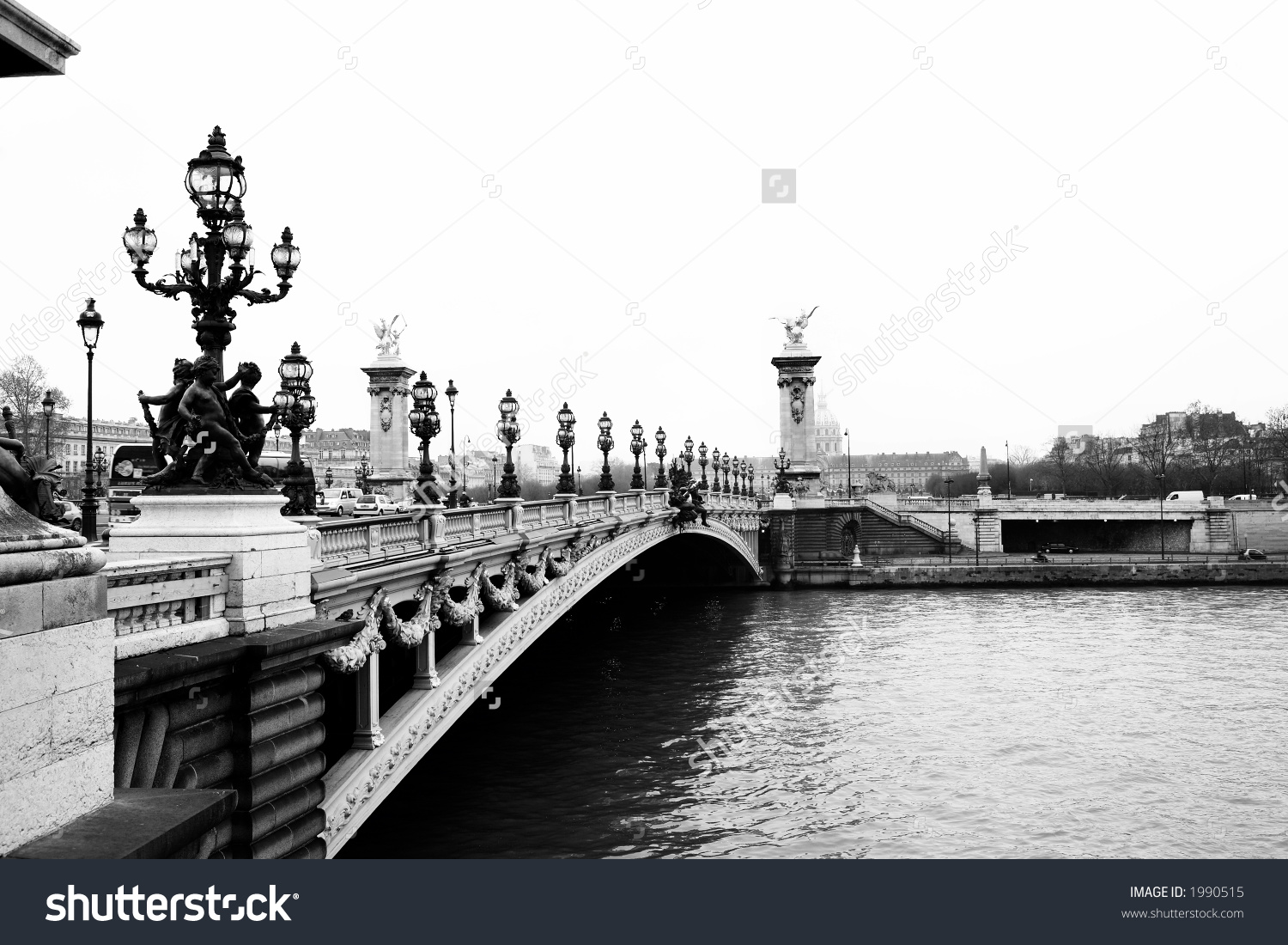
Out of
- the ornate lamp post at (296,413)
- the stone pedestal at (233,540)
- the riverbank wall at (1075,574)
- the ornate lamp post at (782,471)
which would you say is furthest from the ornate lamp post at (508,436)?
the ornate lamp post at (782,471)

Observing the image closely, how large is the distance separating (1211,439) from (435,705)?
366 feet

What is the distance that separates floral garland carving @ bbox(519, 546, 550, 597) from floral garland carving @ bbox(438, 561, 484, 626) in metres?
2.34

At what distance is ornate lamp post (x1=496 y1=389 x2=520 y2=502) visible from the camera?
1872 cm

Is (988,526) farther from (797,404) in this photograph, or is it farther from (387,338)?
(387,338)

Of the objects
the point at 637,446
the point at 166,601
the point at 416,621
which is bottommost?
the point at 416,621

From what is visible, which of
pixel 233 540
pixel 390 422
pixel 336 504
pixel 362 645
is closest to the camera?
pixel 233 540

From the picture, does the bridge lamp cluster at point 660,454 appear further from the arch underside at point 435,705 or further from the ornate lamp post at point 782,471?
the ornate lamp post at point 782,471

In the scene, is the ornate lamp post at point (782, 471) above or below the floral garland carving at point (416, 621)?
above

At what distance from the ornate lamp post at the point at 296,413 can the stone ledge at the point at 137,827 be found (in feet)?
19.6

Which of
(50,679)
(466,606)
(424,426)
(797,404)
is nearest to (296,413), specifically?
(424,426)

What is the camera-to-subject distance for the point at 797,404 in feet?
249

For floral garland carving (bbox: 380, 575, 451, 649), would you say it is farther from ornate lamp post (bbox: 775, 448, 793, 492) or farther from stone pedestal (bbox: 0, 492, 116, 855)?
ornate lamp post (bbox: 775, 448, 793, 492)

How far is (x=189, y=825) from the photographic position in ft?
16.5

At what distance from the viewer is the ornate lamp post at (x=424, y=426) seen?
14.6 meters
